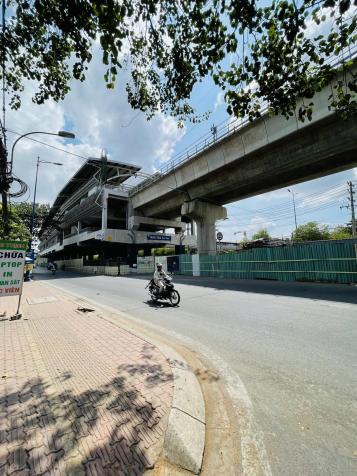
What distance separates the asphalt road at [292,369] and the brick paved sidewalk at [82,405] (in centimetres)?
104

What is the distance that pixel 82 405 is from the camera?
2.57m

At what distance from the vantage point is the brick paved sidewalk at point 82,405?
6.15 ft

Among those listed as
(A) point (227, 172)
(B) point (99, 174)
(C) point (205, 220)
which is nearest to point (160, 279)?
(A) point (227, 172)

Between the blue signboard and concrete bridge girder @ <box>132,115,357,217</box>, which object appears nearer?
concrete bridge girder @ <box>132,115,357,217</box>

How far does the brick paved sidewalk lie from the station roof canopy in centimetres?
3115

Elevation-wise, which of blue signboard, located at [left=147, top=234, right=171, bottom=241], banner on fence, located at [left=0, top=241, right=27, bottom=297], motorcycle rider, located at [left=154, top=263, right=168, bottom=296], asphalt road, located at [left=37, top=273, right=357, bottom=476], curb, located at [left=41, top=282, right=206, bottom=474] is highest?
blue signboard, located at [left=147, top=234, right=171, bottom=241]

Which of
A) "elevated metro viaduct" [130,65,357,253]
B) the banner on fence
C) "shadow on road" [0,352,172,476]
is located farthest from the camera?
"elevated metro viaduct" [130,65,357,253]

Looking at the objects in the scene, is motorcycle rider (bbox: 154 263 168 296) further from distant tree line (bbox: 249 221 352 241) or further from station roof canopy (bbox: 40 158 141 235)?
distant tree line (bbox: 249 221 352 241)

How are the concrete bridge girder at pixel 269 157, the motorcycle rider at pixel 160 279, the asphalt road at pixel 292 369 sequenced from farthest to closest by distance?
1. the concrete bridge girder at pixel 269 157
2. the motorcycle rider at pixel 160 279
3. the asphalt road at pixel 292 369

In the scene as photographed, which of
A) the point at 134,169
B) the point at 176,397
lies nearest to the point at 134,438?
the point at 176,397

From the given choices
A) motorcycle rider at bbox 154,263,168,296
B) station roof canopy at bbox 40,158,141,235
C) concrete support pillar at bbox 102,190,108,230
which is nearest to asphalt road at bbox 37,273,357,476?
motorcycle rider at bbox 154,263,168,296

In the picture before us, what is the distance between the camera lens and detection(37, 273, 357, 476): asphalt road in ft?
6.74

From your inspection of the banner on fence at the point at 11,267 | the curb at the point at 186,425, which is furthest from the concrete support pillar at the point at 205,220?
the curb at the point at 186,425

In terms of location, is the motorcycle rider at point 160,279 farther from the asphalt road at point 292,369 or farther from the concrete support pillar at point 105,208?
the concrete support pillar at point 105,208
